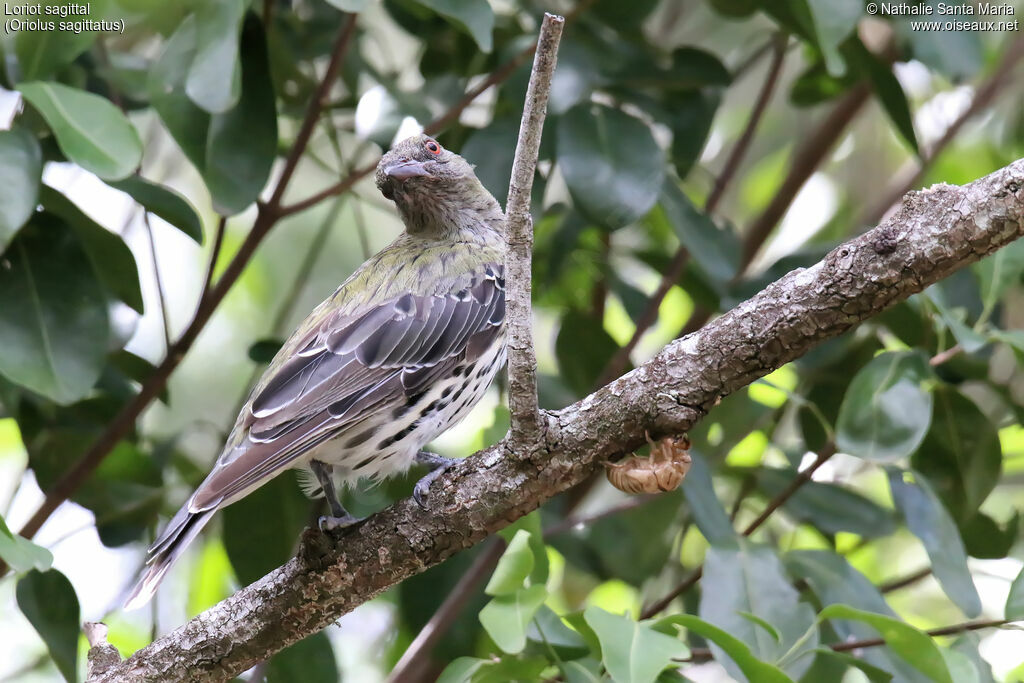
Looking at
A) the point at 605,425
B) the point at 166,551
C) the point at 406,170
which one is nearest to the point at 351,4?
the point at 406,170

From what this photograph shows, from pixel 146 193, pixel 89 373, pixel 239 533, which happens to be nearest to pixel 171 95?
pixel 146 193

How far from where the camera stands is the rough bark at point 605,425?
2.41 meters

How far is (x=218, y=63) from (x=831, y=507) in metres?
2.77

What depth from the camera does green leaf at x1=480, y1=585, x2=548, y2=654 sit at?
2.41 meters

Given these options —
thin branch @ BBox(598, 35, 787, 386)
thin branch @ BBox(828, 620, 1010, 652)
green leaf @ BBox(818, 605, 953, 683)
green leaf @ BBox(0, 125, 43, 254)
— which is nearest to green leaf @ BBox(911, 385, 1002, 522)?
thin branch @ BBox(828, 620, 1010, 652)

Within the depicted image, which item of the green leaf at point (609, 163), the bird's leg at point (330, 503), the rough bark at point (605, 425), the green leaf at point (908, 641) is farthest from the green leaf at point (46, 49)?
the green leaf at point (908, 641)

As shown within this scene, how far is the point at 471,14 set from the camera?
3287 millimetres

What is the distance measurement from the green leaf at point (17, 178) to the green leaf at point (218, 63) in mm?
528

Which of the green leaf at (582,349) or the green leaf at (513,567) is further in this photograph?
the green leaf at (582,349)

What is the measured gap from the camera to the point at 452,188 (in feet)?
Result: 13.7

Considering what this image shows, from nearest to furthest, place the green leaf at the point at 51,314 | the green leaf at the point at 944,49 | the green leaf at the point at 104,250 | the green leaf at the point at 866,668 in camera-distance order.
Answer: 1. the green leaf at the point at 866,668
2. the green leaf at the point at 51,314
3. the green leaf at the point at 104,250
4. the green leaf at the point at 944,49

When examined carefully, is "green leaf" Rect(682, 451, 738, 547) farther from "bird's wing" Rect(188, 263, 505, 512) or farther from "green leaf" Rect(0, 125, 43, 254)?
"green leaf" Rect(0, 125, 43, 254)

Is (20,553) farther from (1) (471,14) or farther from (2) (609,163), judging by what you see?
(2) (609,163)

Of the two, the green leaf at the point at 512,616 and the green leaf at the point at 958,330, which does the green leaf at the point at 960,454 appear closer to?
the green leaf at the point at 958,330
